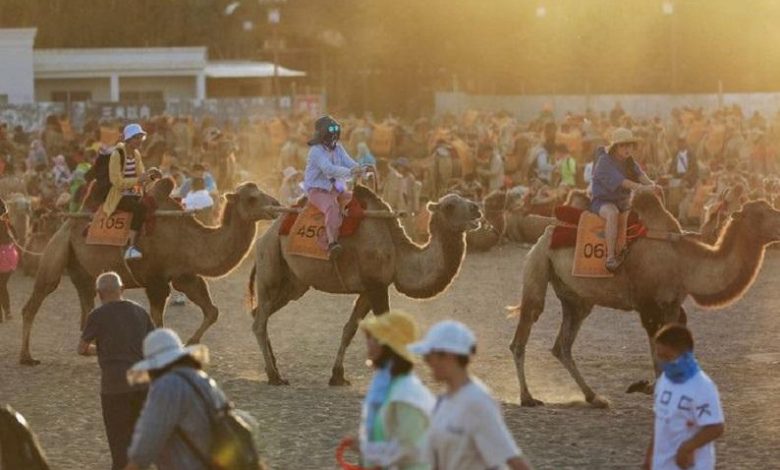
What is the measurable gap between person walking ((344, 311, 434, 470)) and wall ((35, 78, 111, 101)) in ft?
217

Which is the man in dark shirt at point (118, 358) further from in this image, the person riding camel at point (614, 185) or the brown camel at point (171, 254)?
the brown camel at point (171, 254)

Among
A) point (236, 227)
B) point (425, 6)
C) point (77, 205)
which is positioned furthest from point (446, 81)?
point (236, 227)

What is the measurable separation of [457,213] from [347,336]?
1553 mm

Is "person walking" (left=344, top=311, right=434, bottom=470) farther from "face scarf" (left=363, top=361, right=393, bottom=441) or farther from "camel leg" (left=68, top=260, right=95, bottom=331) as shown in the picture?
"camel leg" (left=68, top=260, right=95, bottom=331)

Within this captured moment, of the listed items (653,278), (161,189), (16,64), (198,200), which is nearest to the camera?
(653,278)

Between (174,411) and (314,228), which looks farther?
(314,228)

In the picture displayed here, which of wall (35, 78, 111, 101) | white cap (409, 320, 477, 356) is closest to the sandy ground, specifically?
white cap (409, 320, 477, 356)

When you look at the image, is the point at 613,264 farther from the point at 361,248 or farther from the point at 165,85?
the point at 165,85

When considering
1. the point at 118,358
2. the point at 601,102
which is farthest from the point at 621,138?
the point at 601,102

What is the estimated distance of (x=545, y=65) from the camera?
70312 mm

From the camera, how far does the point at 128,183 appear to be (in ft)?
68.7

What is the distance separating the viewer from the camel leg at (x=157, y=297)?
2122 centimetres

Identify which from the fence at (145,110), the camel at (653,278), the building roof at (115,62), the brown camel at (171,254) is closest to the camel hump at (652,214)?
the camel at (653,278)

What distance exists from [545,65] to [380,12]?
23.6 ft
